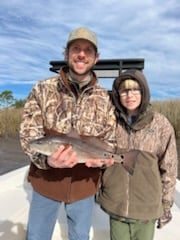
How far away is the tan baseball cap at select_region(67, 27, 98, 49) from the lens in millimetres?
2463

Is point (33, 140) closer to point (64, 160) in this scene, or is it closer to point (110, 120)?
point (64, 160)

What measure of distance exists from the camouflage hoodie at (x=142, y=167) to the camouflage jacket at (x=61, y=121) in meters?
0.19

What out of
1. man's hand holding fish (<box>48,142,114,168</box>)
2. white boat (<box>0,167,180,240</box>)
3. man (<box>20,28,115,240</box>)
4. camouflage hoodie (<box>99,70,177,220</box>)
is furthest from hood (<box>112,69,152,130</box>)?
white boat (<box>0,167,180,240</box>)

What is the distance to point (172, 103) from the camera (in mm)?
14281

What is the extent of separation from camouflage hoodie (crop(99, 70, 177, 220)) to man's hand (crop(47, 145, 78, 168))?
1.63 feet

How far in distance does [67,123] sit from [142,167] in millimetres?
624

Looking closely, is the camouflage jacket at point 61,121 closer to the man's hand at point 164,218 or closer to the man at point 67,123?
the man at point 67,123

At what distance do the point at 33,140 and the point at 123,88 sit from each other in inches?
29.6

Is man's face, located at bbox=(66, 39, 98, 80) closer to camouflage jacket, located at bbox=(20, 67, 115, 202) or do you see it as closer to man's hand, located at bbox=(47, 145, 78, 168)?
A: camouflage jacket, located at bbox=(20, 67, 115, 202)

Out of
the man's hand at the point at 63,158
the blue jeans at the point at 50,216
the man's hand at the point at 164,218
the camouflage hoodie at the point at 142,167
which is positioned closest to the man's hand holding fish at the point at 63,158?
the man's hand at the point at 63,158

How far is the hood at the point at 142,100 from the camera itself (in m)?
2.60

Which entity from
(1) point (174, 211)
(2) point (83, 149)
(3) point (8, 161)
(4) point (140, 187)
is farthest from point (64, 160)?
(3) point (8, 161)

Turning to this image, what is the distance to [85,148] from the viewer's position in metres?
2.34

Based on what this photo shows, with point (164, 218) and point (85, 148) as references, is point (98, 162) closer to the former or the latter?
point (85, 148)
